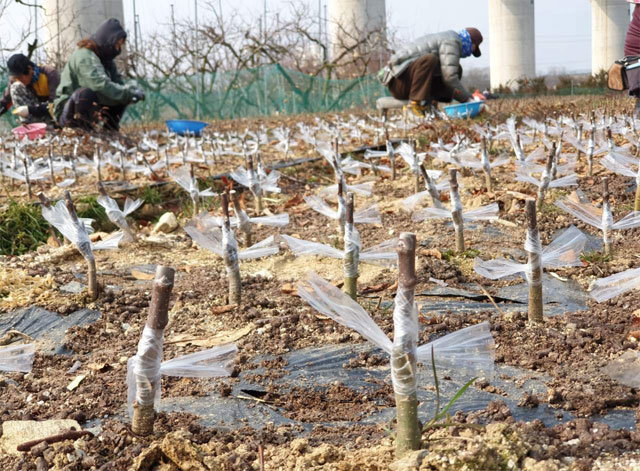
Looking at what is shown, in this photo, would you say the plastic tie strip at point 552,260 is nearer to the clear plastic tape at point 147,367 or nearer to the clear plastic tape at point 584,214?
the clear plastic tape at point 584,214

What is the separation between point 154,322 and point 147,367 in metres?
0.13

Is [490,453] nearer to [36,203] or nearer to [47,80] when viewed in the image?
[36,203]

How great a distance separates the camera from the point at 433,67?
1082 cm

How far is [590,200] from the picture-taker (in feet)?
16.7

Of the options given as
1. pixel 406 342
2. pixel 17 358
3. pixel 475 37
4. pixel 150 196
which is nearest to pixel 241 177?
pixel 150 196

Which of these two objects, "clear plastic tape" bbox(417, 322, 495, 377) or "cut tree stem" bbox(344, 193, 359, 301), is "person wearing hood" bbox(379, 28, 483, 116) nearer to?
"cut tree stem" bbox(344, 193, 359, 301)

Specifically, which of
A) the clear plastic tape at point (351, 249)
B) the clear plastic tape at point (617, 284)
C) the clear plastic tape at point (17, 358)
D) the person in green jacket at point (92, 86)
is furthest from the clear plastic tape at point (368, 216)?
the person in green jacket at point (92, 86)

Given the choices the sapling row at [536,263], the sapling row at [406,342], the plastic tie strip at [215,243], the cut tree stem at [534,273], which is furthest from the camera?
the plastic tie strip at [215,243]

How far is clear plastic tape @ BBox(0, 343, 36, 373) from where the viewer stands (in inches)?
84.3

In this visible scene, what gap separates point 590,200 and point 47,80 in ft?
23.9

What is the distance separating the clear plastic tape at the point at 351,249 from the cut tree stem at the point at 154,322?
109cm

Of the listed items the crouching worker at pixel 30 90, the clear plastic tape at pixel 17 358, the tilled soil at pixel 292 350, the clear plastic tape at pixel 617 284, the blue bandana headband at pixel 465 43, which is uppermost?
the blue bandana headband at pixel 465 43

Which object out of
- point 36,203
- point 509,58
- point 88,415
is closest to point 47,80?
point 36,203

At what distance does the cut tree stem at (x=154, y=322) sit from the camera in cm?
176
